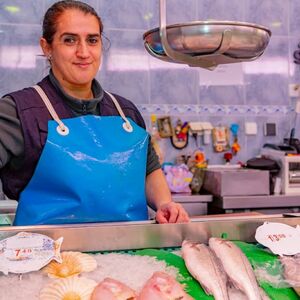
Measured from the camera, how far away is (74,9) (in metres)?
1.85

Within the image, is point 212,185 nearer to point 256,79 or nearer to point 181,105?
point 181,105

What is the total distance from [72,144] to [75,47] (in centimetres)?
39

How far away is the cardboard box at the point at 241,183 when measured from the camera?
3436mm

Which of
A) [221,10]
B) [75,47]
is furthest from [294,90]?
[75,47]

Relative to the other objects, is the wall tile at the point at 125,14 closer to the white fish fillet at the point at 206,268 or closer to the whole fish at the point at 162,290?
the white fish fillet at the point at 206,268

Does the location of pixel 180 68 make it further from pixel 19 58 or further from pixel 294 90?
pixel 19 58

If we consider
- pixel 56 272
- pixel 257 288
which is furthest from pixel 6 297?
pixel 257 288

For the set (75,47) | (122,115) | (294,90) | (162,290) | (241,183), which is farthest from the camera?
(294,90)

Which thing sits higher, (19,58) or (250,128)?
(19,58)

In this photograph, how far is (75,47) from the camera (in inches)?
72.1

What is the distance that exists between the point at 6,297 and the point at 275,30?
3702 millimetres

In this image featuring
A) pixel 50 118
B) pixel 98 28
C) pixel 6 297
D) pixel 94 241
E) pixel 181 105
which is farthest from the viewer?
pixel 181 105

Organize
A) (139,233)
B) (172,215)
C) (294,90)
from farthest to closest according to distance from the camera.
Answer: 1. (294,90)
2. (172,215)
3. (139,233)

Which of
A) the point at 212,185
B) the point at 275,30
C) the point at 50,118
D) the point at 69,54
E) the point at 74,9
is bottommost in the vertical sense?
the point at 212,185
